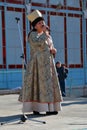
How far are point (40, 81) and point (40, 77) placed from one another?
0.08 meters

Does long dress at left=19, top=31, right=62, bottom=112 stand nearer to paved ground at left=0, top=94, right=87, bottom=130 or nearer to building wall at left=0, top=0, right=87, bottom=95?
paved ground at left=0, top=94, right=87, bottom=130

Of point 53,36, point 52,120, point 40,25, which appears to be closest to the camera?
point 52,120

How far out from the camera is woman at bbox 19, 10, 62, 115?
9.63 m

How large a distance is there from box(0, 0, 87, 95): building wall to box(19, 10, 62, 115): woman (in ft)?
38.7

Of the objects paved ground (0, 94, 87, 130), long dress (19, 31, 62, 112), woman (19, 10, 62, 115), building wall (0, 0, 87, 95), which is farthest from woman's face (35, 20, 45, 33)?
building wall (0, 0, 87, 95)

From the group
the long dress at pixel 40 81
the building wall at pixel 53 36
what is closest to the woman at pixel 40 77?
the long dress at pixel 40 81

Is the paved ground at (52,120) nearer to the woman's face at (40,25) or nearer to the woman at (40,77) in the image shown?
the woman at (40,77)

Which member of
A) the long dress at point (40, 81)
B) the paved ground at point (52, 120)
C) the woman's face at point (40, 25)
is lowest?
the paved ground at point (52, 120)

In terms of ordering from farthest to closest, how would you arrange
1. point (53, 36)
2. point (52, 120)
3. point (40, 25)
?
point (53, 36) → point (40, 25) → point (52, 120)

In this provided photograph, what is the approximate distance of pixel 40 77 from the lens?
9703 millimetres

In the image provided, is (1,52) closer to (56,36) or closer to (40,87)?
(56,36)

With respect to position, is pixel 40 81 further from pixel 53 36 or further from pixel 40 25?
pixel 53 36

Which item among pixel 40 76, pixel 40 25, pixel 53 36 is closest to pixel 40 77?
pixel 40 76

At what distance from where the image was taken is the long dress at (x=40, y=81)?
9664mm
